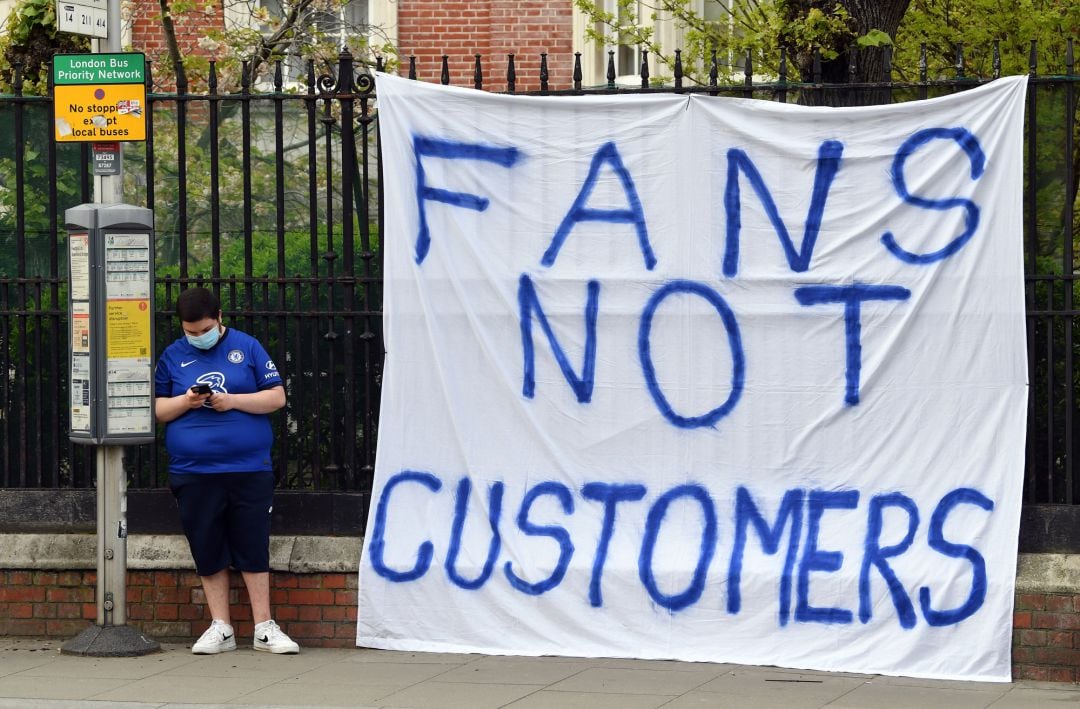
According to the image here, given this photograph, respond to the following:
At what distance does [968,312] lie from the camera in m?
6.64

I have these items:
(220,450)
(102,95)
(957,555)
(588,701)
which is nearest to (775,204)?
(957,555)

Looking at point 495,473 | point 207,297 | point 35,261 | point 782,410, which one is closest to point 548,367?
point 495,473

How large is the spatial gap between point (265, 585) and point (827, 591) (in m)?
2.56

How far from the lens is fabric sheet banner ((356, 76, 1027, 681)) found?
662cm

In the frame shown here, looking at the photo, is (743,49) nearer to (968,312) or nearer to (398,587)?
(968,312)

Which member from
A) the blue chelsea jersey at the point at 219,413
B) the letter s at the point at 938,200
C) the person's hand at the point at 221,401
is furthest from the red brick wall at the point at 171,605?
the letter s at the point at 938,200

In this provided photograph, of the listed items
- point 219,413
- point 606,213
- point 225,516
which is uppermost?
point 606,213

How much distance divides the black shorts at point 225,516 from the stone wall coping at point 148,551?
0.71ft

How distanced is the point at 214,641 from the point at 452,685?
1302 millimetres

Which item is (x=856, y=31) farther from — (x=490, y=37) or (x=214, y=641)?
(x=490, y=37)

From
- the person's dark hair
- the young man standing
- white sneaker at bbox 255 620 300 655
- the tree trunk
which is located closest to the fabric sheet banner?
white sneaker at bbox 255 620 300 655

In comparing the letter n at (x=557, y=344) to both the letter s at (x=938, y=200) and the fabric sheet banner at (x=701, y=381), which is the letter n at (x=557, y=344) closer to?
the fabric sheet banner at (x=701, y=381)

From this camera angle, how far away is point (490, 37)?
14.4m

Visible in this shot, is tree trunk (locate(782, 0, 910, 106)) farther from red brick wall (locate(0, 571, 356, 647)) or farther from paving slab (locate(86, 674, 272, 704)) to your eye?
paving slab (locate(86, 674, 272, 704))
